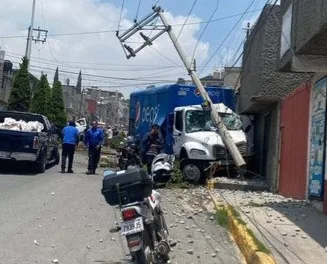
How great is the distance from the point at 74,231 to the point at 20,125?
990 centimetres

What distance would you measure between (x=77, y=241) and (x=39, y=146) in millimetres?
9621

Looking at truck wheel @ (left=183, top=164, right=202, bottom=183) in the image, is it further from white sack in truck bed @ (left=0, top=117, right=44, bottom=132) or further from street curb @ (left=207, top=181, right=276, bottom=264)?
street curb @ (left=207, top=181, right=276, bottom=264)

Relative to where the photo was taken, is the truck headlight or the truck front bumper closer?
the truck headlight

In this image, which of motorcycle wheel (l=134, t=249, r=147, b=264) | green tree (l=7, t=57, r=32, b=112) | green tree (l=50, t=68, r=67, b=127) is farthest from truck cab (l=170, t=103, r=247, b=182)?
green tree (l=50, t=68, r=67, b=127)

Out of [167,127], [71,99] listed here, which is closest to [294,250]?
[167,127]

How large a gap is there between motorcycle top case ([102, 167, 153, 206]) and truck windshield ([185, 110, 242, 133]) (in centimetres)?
1142

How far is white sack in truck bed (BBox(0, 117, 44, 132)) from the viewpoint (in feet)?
58.0

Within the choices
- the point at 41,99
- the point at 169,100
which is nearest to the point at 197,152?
the point at 169,100

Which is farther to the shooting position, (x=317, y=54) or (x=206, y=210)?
(x=206, y=210)

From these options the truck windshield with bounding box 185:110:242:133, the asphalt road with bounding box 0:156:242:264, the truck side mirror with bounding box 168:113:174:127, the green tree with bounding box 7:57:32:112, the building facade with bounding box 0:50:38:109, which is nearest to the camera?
the asphalt road with bounding box 0:156:242:264

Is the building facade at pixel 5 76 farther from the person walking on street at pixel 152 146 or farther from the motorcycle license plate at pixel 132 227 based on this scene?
the motorcycle license plate at pixel 132 227

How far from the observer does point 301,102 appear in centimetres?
1292

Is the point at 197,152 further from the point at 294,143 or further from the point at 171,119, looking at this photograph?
the point at 294,143

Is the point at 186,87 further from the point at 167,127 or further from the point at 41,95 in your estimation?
the point at 41,95
